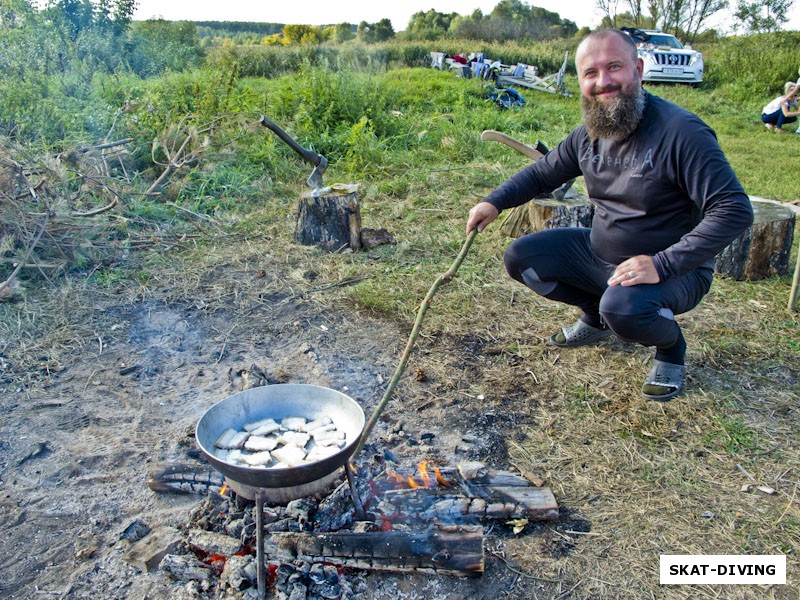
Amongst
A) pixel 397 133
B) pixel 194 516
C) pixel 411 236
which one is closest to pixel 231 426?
pixel 194 516

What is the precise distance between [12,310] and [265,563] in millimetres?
2984

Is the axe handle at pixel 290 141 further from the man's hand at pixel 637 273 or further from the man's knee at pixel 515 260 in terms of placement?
the man's hand at pixel 637 273

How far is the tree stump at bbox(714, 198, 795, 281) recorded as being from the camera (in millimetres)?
4457

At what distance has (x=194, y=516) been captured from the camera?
2.33m

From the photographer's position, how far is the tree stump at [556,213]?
16.4ft

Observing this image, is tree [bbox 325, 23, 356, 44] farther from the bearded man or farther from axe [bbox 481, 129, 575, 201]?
the bearded man

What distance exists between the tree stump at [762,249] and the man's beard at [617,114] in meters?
2.09

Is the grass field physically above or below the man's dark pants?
below

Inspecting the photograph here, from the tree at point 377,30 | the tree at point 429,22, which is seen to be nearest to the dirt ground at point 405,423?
the tree at point 377,30

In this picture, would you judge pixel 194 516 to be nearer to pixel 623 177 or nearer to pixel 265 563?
pixel 265 563

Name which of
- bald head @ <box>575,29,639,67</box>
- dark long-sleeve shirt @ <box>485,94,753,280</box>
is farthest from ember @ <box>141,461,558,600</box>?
bald head @ <box>575,29,639,67</box>

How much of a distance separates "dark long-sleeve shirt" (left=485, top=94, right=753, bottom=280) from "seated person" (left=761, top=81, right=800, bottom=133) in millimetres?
9566

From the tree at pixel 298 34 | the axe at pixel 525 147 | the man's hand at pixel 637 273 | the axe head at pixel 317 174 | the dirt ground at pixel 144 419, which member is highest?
the tree at pixel 298 34

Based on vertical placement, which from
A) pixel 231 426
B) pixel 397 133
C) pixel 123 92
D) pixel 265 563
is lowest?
pixel 265 563
